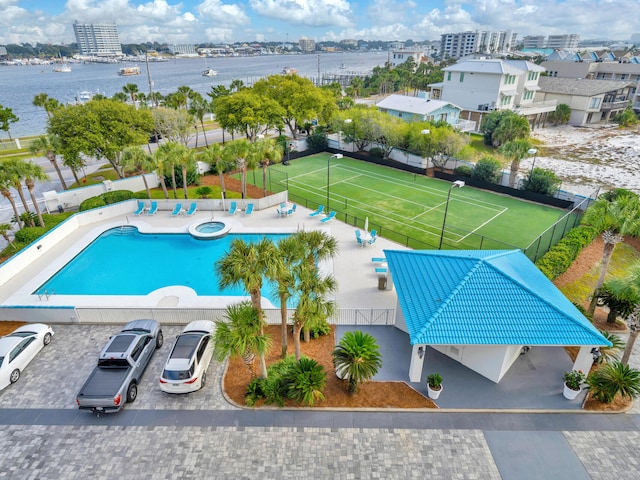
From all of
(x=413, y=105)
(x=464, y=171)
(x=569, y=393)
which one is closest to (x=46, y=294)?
(x=569, y=393)

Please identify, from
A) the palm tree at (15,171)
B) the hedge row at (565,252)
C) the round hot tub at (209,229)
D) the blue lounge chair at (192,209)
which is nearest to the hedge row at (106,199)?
the palm tree at (15,171)

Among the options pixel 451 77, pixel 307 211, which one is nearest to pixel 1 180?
pixel 307 211

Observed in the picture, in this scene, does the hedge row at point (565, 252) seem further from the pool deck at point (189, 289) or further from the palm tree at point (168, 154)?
the palm tree at point (168, 154)

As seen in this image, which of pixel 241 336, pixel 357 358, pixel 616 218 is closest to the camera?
pixel 241 336

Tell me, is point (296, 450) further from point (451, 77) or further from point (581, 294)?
point (451, 77)

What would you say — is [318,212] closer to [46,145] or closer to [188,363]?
[188,363]

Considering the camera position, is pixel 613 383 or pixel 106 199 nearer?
pixel 613 383

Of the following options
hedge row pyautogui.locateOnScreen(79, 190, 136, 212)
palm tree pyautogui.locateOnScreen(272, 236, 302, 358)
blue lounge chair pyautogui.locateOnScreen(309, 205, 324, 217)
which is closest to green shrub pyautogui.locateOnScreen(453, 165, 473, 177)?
blue lounge chair pyautogui.locateOnScreen(309, 205, 324, 217)
